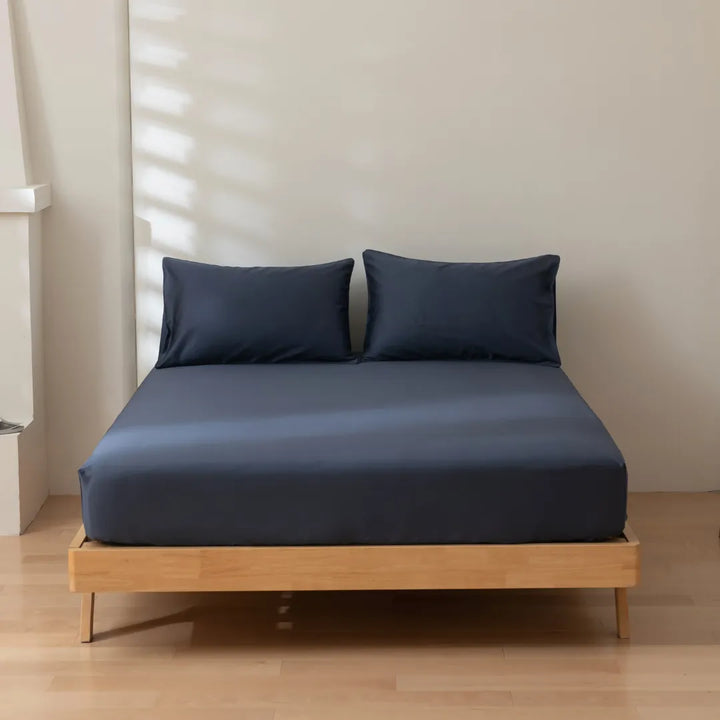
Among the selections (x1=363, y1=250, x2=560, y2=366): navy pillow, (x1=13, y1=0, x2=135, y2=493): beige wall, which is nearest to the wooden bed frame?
(x1=363, y1=250, x2=560, y2=366): navy pillow

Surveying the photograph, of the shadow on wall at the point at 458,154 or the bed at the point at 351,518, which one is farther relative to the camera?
the shadow on wall at the point at 458,154

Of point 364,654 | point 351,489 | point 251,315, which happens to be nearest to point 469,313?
point 251,315

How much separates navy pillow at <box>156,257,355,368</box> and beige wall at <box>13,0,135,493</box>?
33cm

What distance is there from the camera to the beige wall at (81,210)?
4.01 m

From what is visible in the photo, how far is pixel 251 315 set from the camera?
3.88 metres

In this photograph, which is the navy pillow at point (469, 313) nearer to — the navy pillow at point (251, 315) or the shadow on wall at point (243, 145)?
the navy pillow at point (251, 315)

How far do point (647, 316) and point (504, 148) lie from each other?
0.84m

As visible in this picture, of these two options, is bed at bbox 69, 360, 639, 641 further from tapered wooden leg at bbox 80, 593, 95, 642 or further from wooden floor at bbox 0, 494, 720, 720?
wooden floor at bbox 0, 494, 720, 720

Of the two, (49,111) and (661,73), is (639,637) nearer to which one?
(661,73)

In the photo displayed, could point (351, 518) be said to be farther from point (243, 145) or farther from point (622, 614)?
point (243, 145)

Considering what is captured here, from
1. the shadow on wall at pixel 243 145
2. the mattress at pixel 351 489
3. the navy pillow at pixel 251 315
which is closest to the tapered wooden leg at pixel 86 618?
the mattress at pixel 351 489

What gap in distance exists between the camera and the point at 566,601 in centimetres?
329

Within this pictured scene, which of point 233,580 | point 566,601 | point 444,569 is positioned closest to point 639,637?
point 566,601

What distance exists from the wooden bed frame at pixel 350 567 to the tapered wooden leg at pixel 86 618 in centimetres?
13
